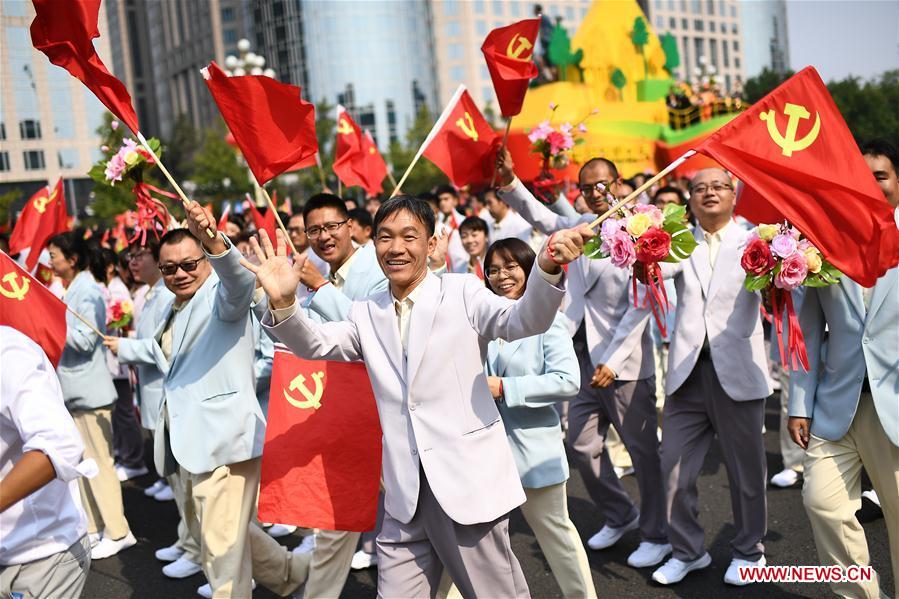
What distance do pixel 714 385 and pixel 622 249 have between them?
1.27 m

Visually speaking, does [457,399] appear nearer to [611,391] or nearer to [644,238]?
[644,238]

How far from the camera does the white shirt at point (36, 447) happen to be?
2695mm

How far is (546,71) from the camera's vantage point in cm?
2753

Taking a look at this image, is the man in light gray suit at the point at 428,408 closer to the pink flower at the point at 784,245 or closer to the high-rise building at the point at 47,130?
the pink flower at the point at 784,245

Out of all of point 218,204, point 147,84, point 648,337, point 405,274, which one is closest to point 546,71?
point 218,204

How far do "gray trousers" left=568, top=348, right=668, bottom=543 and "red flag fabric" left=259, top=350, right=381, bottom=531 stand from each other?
1752 millimetres

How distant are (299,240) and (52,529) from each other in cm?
496

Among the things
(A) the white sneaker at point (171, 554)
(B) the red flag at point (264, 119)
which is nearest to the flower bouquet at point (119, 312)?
(A) the white sneaker at point (171, 554)

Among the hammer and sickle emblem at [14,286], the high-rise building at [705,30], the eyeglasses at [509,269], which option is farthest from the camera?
the high-rise building at [705,30]

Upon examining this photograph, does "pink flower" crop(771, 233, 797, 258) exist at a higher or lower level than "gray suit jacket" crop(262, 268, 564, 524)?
higher

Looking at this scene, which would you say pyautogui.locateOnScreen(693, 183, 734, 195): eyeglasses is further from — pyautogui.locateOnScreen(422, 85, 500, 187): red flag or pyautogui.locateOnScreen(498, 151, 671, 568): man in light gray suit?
pyautogui.locateOnScreen(422, 85, 500, 187): red flag

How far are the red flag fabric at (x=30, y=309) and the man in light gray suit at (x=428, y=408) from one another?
174 cm

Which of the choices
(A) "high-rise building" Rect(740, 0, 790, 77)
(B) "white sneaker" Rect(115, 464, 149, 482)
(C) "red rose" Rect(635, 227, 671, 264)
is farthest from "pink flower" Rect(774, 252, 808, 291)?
(A) "high-rise building" Rect(740, 0, 790, 77)

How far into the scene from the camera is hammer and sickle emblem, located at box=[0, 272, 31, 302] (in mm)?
4270
